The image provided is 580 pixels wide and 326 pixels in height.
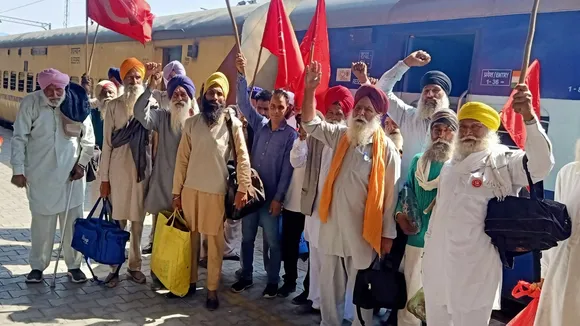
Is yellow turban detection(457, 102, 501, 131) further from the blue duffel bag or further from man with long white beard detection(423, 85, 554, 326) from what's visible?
the blue duffel bag

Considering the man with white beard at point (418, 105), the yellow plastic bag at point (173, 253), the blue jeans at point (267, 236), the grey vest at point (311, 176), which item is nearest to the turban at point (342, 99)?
the man with white beard at point (418, 105)

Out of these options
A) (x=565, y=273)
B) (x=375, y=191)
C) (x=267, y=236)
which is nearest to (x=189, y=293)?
(x=267, y=236)

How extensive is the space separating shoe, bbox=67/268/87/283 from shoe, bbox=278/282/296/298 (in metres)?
1.58

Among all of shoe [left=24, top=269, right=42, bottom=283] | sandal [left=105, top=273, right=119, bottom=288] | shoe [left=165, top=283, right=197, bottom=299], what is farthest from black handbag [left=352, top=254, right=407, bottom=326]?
shoe [left=24, top=269, right=42, bottom=283]

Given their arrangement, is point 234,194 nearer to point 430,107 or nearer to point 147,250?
point 430,107

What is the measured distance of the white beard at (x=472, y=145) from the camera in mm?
2711

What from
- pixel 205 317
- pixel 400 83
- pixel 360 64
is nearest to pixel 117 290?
pixel 205 317

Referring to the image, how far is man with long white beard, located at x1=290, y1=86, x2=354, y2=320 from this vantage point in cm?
357

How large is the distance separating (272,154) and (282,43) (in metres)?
1.25

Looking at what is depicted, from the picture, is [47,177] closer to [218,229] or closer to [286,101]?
[218,229]

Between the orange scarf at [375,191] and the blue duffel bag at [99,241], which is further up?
the orange scarf at [375,191]

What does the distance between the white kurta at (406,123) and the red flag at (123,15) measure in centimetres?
302

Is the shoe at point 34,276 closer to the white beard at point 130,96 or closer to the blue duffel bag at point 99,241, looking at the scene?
the blue duffel bag at point 99,241

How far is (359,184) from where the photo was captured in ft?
10.8
